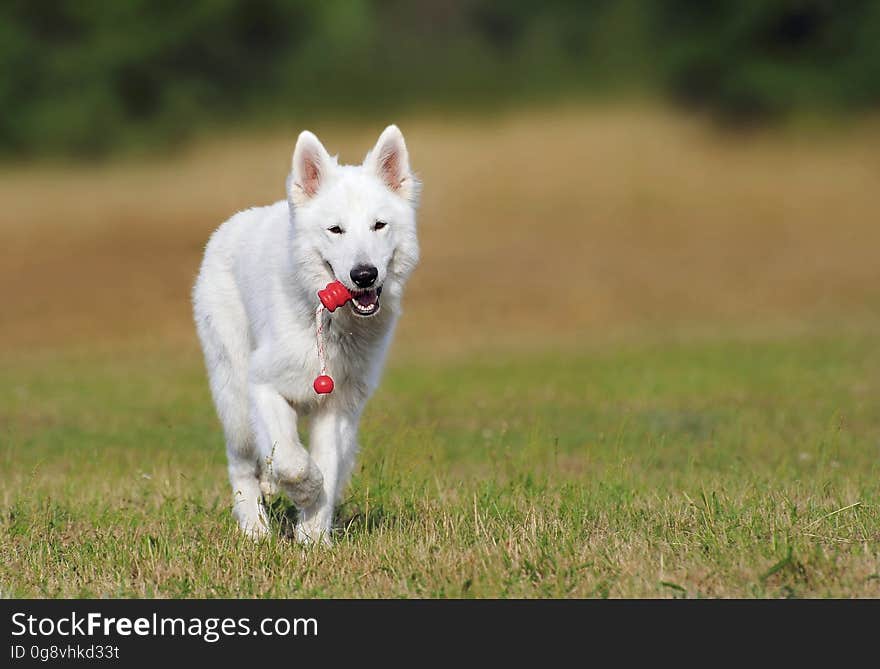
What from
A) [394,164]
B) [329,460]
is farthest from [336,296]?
[329,460]

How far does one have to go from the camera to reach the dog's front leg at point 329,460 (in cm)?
599

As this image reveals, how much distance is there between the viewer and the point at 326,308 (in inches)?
231

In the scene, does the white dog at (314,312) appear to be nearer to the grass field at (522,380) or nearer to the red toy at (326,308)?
the red toy at (326,308)

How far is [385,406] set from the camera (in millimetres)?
10953

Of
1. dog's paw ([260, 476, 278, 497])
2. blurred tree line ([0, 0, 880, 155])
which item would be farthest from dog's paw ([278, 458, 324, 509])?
blurred tree line ([0, 0, 880, 155])

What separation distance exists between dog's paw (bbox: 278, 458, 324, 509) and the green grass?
27cm

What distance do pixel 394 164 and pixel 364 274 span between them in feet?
2.73

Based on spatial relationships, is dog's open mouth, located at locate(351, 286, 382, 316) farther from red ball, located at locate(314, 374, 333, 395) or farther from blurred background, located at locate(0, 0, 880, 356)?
blurred background, located at locate(0, 0, 880, 356)

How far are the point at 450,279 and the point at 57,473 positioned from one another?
13.5 meters

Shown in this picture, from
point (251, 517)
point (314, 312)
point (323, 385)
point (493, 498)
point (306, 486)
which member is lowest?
point (251, 517)

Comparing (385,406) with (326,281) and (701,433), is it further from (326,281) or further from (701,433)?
(326,281)

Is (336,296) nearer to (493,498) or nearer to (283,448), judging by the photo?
(283,448)

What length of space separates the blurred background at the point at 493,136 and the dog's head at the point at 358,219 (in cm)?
1421

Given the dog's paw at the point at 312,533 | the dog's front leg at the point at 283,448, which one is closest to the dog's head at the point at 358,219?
the dog's front leg at the point at 283,448
